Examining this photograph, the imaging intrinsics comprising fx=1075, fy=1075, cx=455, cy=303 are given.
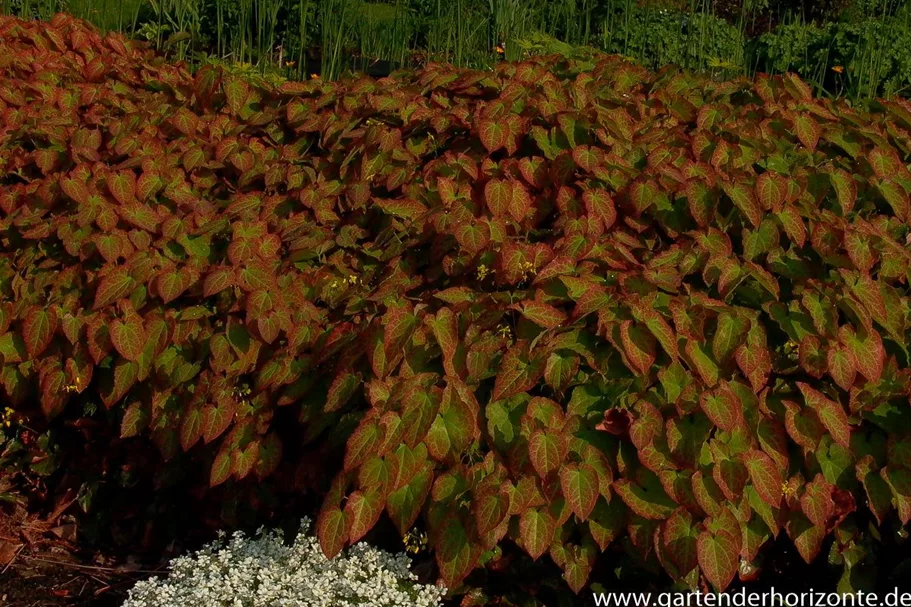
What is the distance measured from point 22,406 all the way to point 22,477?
0.96 feet

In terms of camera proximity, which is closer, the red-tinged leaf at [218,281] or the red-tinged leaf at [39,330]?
the red-tinged leaf at [218,281]

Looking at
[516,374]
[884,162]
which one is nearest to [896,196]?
[884,162]

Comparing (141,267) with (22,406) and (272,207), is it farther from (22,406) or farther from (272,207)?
(22,406)

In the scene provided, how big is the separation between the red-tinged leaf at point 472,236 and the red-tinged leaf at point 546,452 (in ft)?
1.84

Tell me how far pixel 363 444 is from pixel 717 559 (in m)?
0.71

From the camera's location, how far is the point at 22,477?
11.1 ft

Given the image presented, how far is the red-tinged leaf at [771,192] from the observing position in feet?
8.01

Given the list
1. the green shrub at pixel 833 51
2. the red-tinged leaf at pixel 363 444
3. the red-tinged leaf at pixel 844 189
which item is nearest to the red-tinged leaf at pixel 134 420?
the red-tinged leaf at pixel 363 444

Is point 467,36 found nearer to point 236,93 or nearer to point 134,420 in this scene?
point 236,93

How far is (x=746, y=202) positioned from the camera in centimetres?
242

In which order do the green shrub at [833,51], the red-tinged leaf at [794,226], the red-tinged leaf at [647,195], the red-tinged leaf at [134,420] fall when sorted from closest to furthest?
the red-tinged leaf at [794,226]
the red-tinged leaf at [647,195]
the red-tinged leaf at [134,420]
the green shrub at [833,51]

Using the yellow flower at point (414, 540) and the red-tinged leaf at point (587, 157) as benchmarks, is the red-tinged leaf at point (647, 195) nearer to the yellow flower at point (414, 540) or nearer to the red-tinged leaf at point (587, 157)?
the red-tinged leaf at point (587, 157)

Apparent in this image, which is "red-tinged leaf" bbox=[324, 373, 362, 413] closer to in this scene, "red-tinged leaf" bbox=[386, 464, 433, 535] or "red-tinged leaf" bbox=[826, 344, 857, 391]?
"red-tinged leaf" bbox=[386, 464, 433, 535]

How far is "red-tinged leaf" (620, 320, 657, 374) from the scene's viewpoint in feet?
6.93
